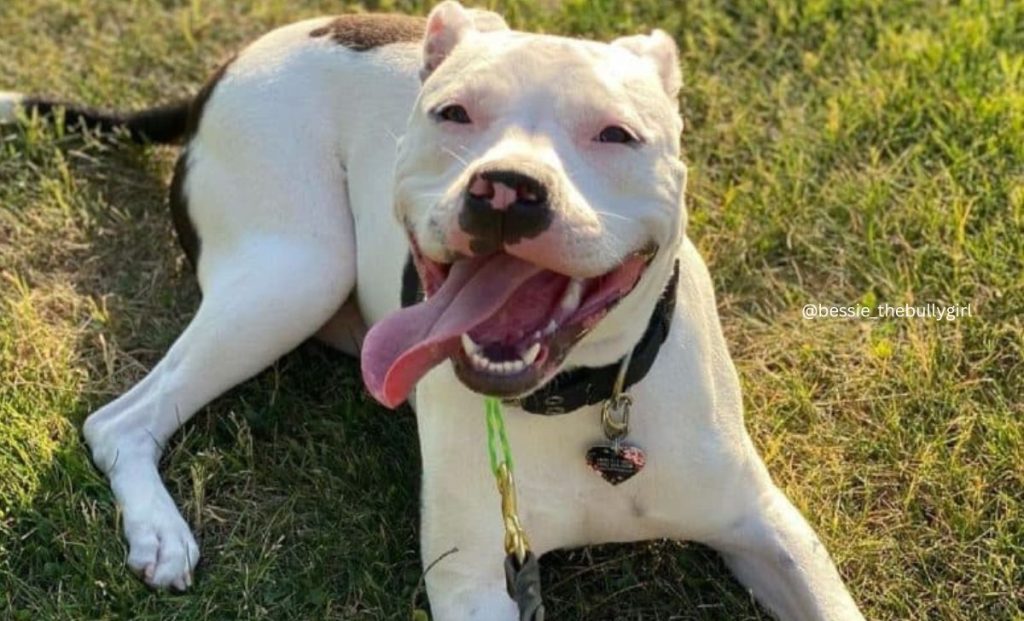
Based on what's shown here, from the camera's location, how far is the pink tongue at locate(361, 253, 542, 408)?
9.19 feet

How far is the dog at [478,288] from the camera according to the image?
2.80 meters

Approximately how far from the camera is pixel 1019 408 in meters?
4.07

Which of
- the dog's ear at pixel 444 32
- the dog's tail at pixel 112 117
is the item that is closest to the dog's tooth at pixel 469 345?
the dog's ear at pixel 444 32

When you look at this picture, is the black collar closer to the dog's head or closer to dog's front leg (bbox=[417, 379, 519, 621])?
the dog's head

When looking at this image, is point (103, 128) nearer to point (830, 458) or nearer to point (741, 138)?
point (741, 138)

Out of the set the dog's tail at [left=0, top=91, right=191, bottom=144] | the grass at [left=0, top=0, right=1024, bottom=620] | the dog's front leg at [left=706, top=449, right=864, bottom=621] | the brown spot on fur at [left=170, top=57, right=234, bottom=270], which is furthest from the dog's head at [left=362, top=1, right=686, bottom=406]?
the dog's tail at [left=0, top=91, right=191, bottom=144]

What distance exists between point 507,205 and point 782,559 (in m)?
1.29

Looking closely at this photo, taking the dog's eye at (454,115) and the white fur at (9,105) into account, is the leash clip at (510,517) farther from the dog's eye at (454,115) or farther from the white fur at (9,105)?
the white fur at (9,105)

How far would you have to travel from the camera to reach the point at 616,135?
289cm

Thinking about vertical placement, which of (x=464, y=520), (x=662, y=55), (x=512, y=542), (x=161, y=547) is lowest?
(x=161, y=547)

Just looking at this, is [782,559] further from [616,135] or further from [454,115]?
[454,115]

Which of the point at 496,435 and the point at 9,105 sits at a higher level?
the point at 496,435

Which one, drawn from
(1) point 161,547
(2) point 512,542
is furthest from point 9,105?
(2) point 512,542

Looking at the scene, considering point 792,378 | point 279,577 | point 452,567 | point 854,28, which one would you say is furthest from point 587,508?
point 854,28
